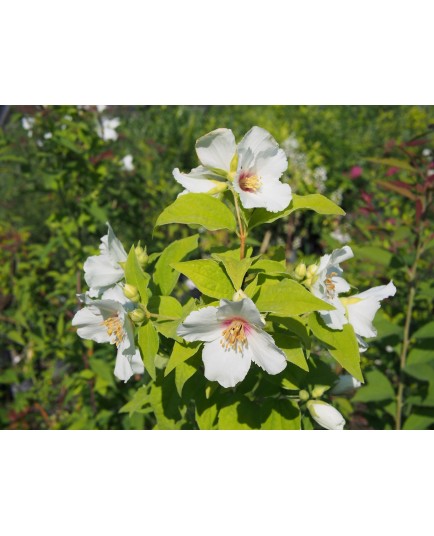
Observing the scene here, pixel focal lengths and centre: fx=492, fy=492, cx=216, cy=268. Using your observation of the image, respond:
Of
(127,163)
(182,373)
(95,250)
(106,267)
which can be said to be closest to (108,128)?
(127,163)

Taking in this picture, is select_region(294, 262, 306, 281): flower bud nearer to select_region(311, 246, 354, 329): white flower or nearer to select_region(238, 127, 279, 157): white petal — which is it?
select_region(311, 246, 354, 329): white flower

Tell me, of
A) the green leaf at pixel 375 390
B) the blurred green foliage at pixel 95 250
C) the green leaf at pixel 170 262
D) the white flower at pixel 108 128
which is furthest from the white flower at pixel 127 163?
the green leaf at pixel 170 262

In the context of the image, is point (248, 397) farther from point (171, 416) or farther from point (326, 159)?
point (326, 159)

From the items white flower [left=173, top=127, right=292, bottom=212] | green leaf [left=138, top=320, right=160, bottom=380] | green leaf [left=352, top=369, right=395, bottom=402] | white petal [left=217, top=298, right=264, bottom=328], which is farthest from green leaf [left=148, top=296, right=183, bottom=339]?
green leaf [left=352, top=369, right=395, bottom=402]

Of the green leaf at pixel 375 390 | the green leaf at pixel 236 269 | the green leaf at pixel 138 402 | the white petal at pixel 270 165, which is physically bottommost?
the green leaf at pixel 375 390

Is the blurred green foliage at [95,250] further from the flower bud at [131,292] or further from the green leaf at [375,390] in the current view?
the flower bud at [131,292]

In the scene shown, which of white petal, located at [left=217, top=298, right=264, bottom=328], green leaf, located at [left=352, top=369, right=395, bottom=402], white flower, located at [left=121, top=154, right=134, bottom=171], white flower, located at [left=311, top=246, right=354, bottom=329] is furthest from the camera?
white flower, located at [left=121, top=154, right=134, bottom=171]
